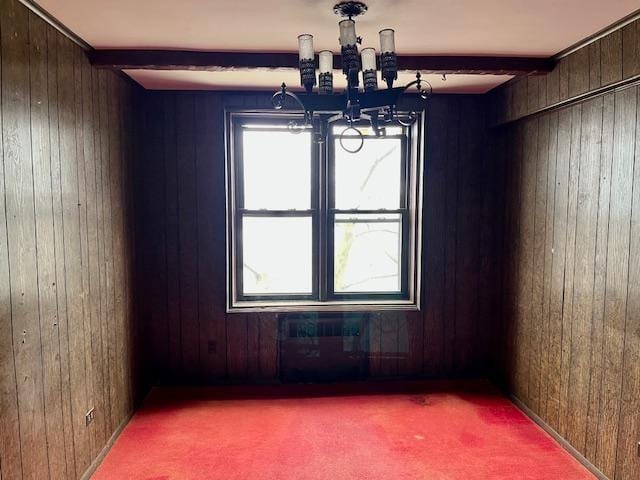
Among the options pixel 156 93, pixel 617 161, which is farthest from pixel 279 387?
pixel 617 161

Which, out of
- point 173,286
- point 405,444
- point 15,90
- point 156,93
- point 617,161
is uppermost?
point 156,93

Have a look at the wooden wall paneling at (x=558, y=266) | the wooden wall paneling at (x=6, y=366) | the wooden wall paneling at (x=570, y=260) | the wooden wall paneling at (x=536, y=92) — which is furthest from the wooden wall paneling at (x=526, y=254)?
the wooden wall paneling at (x=6, y=366)

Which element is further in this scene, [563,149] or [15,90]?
[563,149]

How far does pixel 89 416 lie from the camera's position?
2.67 m

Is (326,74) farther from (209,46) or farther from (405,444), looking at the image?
(405,444)

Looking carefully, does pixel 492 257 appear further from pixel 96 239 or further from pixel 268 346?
pixel 96 239

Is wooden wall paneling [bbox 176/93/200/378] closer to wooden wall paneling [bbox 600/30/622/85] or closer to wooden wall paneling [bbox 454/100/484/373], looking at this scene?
wooden wall paneling [bbox 454/100/484/373]

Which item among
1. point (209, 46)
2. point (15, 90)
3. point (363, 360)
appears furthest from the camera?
point (363, 360)

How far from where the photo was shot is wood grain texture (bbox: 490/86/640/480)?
7.92 feet

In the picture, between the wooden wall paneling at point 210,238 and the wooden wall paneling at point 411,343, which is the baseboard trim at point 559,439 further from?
the wooden wall paneling at point 210,238

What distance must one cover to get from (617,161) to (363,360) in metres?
2.44

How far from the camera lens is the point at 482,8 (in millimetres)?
2143

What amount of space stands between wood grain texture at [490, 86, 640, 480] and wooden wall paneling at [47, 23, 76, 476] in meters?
2.94

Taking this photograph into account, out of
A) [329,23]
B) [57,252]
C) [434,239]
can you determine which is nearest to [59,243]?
[57,252]
